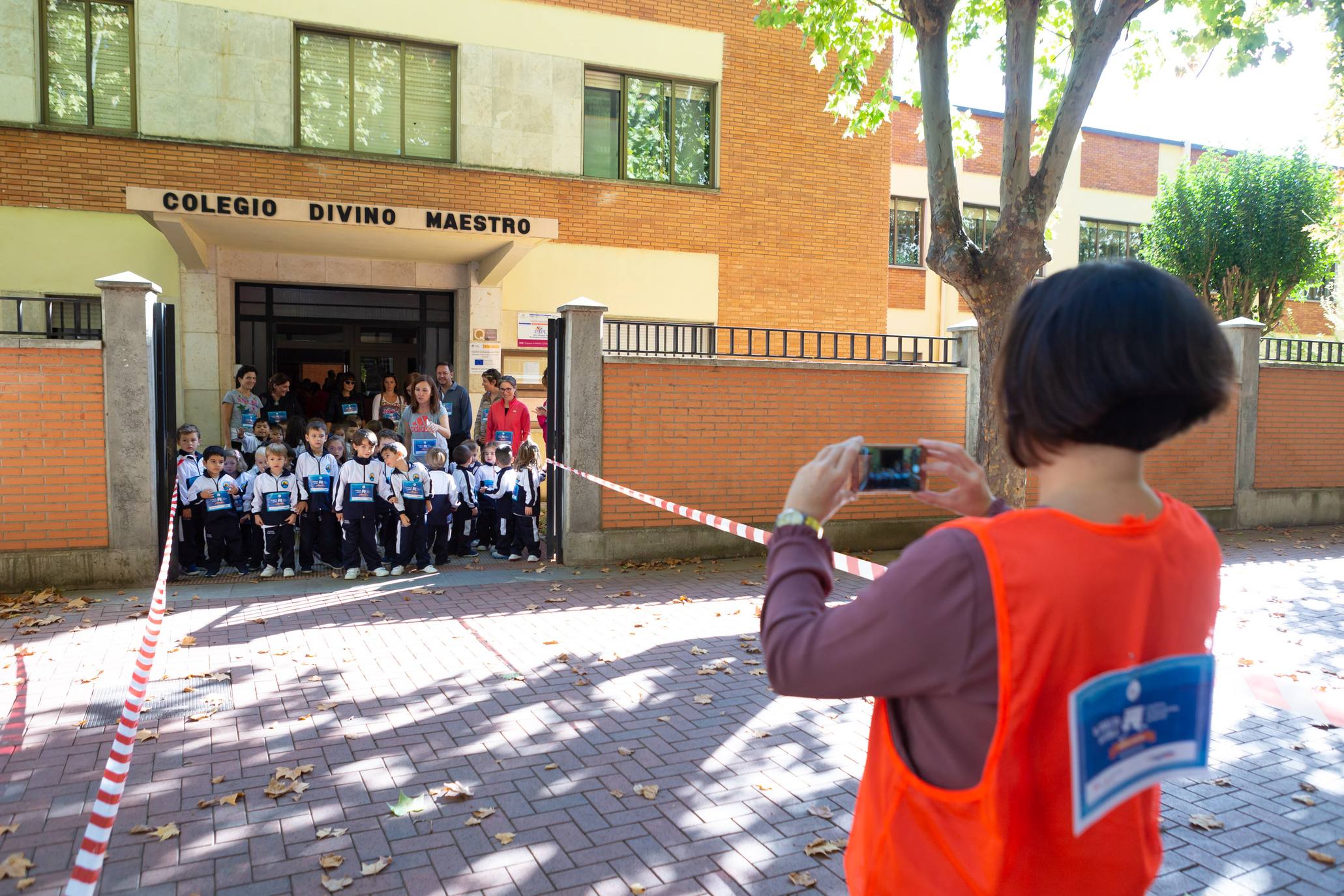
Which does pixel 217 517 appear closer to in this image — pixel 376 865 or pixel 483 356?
pixel 483 356

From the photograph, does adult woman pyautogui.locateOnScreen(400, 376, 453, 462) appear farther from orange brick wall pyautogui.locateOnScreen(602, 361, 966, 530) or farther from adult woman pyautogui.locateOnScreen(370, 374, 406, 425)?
orange brick wall pyautogui.locateOnScreen(602, 361, 966, 530)

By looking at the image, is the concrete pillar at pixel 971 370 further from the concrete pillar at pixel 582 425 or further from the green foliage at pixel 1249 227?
the green foliage at pixel 1249 227

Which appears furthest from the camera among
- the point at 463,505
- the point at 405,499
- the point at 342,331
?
the point at 342,331

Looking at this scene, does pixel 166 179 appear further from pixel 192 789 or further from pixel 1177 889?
pixel 1177 889

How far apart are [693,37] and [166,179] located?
8324 millimetres

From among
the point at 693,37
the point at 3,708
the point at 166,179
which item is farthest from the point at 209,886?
the point at 693,37

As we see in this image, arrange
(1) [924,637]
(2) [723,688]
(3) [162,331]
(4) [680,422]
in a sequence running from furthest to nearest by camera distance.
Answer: (4) [680,422] → (3) [162,331] → (2) [723,688] → (1) [924,637]

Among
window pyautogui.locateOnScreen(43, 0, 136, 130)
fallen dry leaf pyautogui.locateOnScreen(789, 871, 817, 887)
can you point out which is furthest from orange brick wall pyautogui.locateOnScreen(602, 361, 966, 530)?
window pyautogui.locateOnScreen(43, 0, 136, 130)

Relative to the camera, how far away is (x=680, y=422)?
10242 millimetres

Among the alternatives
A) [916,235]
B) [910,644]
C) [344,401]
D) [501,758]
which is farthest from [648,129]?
[910,644]

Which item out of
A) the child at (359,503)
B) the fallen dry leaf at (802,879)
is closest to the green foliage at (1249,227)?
the child at (359,503)

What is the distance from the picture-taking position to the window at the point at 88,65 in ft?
40.8

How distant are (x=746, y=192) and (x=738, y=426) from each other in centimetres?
661

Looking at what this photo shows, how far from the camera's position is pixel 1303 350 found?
550 inches
